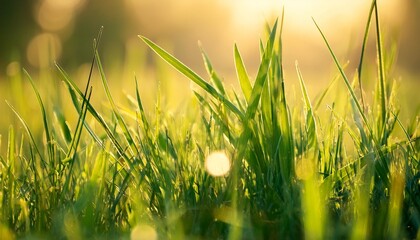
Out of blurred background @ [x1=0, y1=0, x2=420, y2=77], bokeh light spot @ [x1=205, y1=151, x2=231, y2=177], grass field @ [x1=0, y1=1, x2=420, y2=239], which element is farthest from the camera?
blurred background @ [x1=0, y1=0, x2=420, y2=77]

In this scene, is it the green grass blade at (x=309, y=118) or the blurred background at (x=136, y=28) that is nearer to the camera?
the green grass blade at (x=309, y=118)

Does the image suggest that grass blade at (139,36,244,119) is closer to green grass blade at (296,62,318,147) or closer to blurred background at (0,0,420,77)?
green grass blade at (296,62,318,147)

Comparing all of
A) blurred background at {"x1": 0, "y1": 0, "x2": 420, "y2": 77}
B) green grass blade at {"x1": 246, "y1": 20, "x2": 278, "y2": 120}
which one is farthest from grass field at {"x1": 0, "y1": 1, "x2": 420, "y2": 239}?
blurred background at {"x1": 0, "y1": 0, "x2": 420, "y2": 77}

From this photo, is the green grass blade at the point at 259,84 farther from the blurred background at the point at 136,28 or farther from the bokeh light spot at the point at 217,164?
the blurred background at the point at 136,28

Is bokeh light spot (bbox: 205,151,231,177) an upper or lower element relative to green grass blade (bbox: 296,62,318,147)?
lower

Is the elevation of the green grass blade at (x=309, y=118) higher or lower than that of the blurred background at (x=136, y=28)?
lower

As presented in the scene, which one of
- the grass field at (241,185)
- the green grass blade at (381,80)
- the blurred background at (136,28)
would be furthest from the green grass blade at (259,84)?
the blurred background at (136,28)

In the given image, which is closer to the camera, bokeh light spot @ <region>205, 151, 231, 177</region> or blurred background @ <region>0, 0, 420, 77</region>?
bokeh light spot @ <region>205, 151, 231, 177</region>

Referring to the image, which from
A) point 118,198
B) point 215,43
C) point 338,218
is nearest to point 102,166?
point 118,198

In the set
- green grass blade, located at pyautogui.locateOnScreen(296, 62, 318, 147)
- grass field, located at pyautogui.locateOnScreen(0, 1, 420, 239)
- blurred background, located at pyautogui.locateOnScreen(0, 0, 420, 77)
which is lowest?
grass field, located at pyautogui.locateOnScreen(0, 1, 420, 239)
